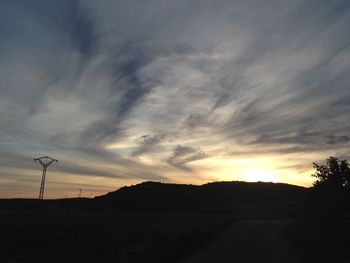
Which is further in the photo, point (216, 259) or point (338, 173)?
point (338, 173)

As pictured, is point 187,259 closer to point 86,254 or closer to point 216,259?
point 216,259

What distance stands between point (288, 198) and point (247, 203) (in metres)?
29.1

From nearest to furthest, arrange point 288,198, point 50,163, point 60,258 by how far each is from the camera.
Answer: point 60,258
point 50,163
point 288,198

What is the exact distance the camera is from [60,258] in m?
24.0

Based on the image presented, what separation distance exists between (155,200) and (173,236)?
5871 inches

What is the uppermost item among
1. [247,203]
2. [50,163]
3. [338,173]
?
[50,163]

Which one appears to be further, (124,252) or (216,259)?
Answer: (124,252)

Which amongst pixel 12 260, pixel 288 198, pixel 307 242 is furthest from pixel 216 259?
pixel 288 198

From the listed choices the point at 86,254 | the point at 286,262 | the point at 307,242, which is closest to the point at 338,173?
the point at 307,242

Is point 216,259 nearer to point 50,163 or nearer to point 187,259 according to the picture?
point 187,259

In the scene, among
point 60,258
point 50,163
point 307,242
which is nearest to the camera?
point 60,258

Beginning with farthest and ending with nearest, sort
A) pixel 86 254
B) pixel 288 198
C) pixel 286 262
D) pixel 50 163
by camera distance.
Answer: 1. pixel 288 198
2. pixel 50 163
3. pixel 86 254
4. pixel 286 262

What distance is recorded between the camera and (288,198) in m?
191

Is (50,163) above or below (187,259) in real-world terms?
above
